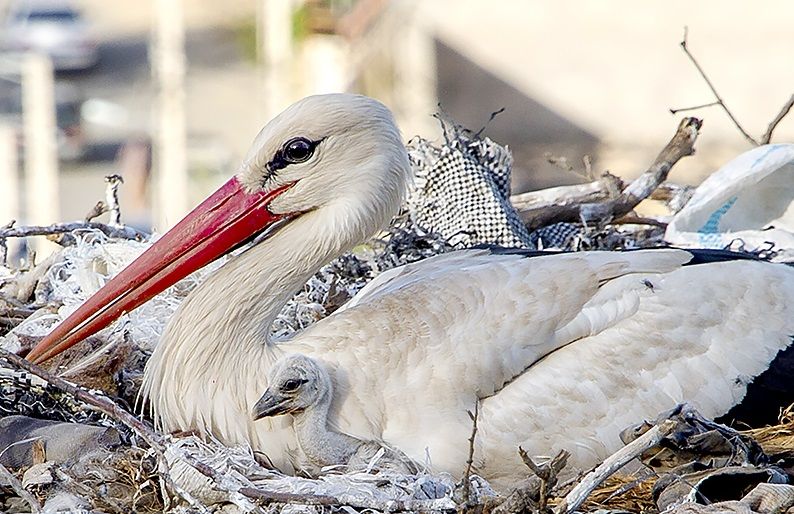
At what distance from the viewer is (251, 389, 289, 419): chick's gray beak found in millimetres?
2846

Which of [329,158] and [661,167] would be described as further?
[661,167]

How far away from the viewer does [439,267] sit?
3.32 meters

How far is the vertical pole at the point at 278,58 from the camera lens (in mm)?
13297

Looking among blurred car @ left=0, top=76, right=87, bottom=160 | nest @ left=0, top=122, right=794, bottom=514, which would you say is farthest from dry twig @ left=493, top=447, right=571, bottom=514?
blurred car @ left=0, top=76, right=87, bottom=160

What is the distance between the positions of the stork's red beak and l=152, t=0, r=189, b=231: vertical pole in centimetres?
1003

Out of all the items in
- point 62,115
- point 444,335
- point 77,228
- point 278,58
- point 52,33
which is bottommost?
point 62,115

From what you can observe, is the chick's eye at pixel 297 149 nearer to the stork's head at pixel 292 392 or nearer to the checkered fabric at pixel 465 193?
the stork's head at pixel 292 392

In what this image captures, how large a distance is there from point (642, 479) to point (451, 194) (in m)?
1.48

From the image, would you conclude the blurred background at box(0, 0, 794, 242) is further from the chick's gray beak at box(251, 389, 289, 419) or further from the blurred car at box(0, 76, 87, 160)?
the chick's gray beak at box(251, 389, 289, 419)

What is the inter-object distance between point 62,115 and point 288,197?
48.6 feet

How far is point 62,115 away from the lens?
679 inches

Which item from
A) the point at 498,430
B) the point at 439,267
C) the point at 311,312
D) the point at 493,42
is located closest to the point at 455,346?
the point at 498,430

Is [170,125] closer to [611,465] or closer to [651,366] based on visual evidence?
[651,366]

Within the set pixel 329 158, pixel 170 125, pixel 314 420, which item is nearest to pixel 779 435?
pixel 314 420
